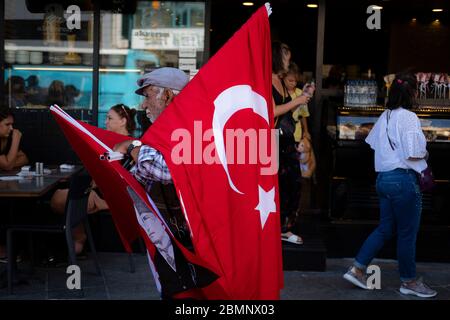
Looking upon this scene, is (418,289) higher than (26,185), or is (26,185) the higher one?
(26,185)

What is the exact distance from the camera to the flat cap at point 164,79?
359 cm

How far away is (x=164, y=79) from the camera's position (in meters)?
3.60

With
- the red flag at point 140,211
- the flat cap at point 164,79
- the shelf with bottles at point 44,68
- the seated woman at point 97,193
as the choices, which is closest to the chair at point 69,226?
the seated woman at point 97,193

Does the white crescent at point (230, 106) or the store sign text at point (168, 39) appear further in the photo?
the store sign text at point (168, 39)

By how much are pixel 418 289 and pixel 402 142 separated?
4.29ft

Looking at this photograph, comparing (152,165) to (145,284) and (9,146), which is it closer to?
(145,284)

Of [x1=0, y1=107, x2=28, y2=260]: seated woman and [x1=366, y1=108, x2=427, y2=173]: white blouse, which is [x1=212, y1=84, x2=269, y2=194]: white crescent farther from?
[x1=0, y1=107, x2=28, y2=260]: seated woman

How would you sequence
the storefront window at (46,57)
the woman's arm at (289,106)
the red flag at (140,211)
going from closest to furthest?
the red flag at (140,211)
the woman's arm at (289,106)
the storefront window at (46,57)

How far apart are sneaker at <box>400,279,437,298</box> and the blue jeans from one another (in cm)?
5

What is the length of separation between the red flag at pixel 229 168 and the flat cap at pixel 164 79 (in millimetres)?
256

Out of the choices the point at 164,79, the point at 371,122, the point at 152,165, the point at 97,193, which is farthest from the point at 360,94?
the point at 152,165

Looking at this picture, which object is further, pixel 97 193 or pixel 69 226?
pixel 97 193

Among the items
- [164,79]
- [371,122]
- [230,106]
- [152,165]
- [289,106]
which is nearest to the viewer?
[152,165]

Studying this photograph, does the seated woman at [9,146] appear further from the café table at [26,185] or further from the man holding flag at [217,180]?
the man holding flag at [217,180]
